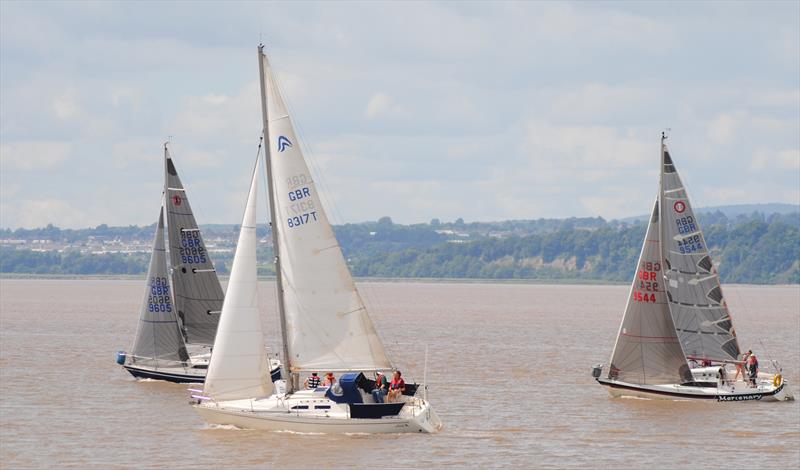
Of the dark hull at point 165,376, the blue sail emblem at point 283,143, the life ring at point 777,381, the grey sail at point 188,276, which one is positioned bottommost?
the dark hull at point 165,376

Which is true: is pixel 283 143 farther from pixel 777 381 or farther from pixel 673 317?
pixel 777 381

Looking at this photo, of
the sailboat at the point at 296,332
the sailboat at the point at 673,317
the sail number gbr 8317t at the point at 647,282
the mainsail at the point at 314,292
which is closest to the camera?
the sailboat at the point at 296,332

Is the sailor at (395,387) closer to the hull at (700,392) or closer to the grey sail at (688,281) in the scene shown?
the hull at (700,392)

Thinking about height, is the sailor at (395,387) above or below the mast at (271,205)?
below

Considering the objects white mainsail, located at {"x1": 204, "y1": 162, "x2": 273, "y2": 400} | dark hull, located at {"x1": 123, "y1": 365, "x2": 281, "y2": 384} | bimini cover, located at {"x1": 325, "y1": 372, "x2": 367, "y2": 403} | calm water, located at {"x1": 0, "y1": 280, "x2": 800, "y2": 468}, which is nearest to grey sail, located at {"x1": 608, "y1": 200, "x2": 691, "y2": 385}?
calm water, located at {"x1": 0, "y1": 280, "x2": 800, "y2": 468}

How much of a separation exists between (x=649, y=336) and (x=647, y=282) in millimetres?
2243

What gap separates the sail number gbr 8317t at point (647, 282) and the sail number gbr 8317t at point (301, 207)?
1840cm

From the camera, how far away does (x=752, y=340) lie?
108 meters

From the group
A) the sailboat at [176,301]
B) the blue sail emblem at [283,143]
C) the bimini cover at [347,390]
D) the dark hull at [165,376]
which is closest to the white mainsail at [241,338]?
the blue sail emblem at [283,143]

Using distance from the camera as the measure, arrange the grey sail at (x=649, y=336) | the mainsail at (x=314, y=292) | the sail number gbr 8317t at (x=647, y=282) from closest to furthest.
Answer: the mainsail at (x=314, y=292) < the grey sail at (x=649, y=336) < the sail number gbr 8317t at (x=647, y=282)

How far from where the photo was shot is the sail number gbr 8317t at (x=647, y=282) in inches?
2328

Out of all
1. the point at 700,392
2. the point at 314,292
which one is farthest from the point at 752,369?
the point at 314,292

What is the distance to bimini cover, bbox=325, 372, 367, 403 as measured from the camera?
1751 inches

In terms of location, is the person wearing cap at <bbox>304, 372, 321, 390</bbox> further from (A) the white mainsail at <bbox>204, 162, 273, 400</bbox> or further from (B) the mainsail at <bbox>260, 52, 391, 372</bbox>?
(A) the white mainsail at <bbox>204, 162, 273, 400</bbox>
